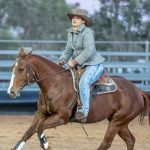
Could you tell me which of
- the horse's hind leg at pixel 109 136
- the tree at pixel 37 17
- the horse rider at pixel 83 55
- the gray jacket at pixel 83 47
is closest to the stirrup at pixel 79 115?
the horse rider at pixel 83 55

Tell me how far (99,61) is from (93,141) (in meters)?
2.83

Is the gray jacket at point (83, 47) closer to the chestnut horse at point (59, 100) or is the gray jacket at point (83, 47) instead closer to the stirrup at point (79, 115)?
the chestnut horse at point (59, 100)

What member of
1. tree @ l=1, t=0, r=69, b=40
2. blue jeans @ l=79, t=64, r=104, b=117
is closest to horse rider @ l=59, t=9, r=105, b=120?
blue jeans @ l=79, t=64, r=104, b=117

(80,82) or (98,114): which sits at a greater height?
(80,82)

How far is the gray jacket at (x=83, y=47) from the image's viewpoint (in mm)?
8531

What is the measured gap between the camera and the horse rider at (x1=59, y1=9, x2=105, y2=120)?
336 inches

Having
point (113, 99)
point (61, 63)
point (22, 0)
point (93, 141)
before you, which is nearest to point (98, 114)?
point (113, 99)

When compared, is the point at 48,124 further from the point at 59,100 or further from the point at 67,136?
the point at 67,136

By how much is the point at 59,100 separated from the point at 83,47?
91 cm

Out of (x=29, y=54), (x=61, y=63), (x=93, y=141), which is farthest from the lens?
(x=93, y=141)

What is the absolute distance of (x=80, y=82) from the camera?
338 inches

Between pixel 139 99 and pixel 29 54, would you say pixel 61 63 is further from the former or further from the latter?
pixel 139 99

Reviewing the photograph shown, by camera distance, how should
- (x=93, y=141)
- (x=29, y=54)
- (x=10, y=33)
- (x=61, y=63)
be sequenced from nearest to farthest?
(x=29, y=54)
(x=61, y=63)
(x=93, y=141)
(x=10, y=33)

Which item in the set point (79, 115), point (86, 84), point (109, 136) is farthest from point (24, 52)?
point (109, 136)
